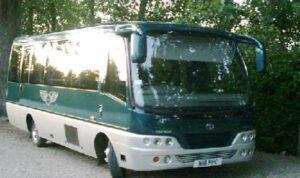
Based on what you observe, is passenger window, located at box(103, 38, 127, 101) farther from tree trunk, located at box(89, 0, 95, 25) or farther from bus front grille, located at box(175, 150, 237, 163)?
tree trunk, located at box(89, 0, 95, 25)

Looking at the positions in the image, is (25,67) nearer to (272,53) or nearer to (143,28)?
(272,53)

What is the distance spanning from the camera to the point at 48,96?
40.6 ft

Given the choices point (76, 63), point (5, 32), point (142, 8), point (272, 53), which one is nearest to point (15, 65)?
point (5, 32)

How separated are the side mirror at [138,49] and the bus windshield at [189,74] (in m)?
0.63

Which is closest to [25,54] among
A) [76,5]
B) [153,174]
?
[153,174]

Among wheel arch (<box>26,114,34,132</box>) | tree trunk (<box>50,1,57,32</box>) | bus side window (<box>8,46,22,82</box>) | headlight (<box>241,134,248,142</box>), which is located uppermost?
tree trunk (<box>50,1,57,32</box>)

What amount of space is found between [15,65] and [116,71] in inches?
258

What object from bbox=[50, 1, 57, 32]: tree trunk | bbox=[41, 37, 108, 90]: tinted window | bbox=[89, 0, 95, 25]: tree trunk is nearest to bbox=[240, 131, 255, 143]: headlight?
bbox=[41, 37, 108, 90]: tinted window

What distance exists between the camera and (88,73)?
1036cm

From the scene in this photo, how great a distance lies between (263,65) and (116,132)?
282cm

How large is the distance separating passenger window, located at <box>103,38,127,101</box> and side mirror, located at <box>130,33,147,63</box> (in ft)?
2.57

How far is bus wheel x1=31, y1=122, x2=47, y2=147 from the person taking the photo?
13221mm

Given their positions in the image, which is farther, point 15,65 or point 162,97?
point 15,65

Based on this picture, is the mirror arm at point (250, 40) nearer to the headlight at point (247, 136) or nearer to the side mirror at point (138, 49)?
the headlight at point (247, 136)
